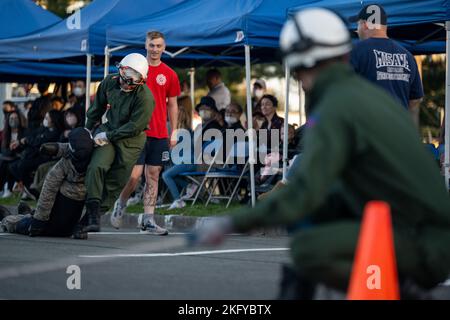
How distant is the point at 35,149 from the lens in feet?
68.3

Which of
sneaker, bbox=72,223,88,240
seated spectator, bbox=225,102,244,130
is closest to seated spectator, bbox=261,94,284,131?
seated spectator, bbox=225,102,244,130

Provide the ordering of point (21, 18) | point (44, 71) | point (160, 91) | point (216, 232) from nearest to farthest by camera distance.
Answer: point (216, 232) < point (160, 91) < point (21, 18) < point (44, 71)

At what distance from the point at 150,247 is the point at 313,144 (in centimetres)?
736

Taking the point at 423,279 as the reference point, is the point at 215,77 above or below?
above

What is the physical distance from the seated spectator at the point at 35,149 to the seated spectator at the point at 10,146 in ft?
2.63

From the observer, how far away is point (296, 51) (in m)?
4.91

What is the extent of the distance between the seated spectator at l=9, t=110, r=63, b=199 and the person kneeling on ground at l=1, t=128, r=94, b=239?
7.68 m

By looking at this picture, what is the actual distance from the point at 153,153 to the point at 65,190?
1528 mm

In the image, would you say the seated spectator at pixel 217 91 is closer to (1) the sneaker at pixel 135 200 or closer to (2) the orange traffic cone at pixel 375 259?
(1) the sneaker at pixel 135 200

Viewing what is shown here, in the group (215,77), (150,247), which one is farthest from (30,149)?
(150,247)

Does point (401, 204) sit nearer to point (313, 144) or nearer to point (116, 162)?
point (313, 144)

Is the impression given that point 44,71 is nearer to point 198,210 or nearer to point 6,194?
point 6,194

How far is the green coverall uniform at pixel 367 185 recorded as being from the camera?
469 cm

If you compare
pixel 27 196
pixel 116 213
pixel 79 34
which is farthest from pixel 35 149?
pixel 116 213
